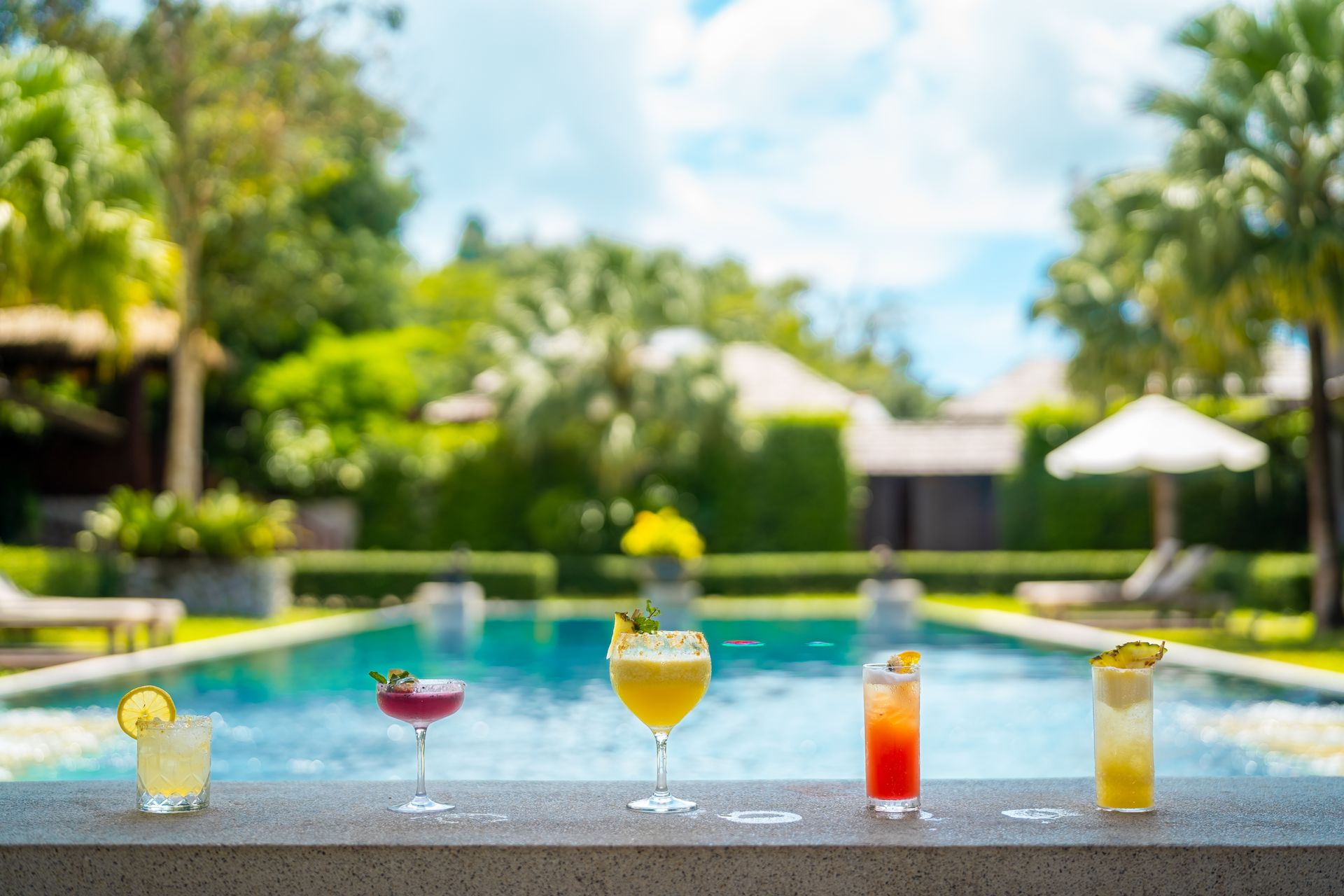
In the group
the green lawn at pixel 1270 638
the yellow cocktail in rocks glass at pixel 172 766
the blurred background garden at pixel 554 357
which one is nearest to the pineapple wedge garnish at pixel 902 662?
the yellow cocktail in rocks glass at pixel 172 766

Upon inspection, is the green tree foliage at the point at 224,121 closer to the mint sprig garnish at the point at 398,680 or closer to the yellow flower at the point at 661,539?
the yellow flower at the point at 661,539

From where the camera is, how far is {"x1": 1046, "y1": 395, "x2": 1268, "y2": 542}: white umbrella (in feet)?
53.5

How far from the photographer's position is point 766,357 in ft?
102

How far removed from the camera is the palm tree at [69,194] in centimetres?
1279

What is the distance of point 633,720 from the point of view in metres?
10.1

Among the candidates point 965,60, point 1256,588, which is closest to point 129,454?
point 1256,588

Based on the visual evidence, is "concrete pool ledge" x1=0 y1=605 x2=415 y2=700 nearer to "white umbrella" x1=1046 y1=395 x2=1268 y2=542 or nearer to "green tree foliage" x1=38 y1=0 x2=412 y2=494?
"green tree foliage" x1=38 y1=0 x2=412 y2=494

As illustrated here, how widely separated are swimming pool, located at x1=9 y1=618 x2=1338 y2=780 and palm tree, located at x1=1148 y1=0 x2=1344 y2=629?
4.01 m

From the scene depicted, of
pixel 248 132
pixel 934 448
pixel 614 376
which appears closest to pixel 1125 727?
pixel 248 132

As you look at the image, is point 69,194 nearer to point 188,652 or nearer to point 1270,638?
point 188,652

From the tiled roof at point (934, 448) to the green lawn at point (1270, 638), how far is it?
28.7 ft

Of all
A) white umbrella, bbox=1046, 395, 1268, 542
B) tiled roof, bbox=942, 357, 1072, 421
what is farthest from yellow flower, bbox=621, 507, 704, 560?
tiled roof, bbox=942, 357, 1072, 421

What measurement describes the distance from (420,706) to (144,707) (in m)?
0.59

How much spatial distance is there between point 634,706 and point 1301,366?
95.0 feet
